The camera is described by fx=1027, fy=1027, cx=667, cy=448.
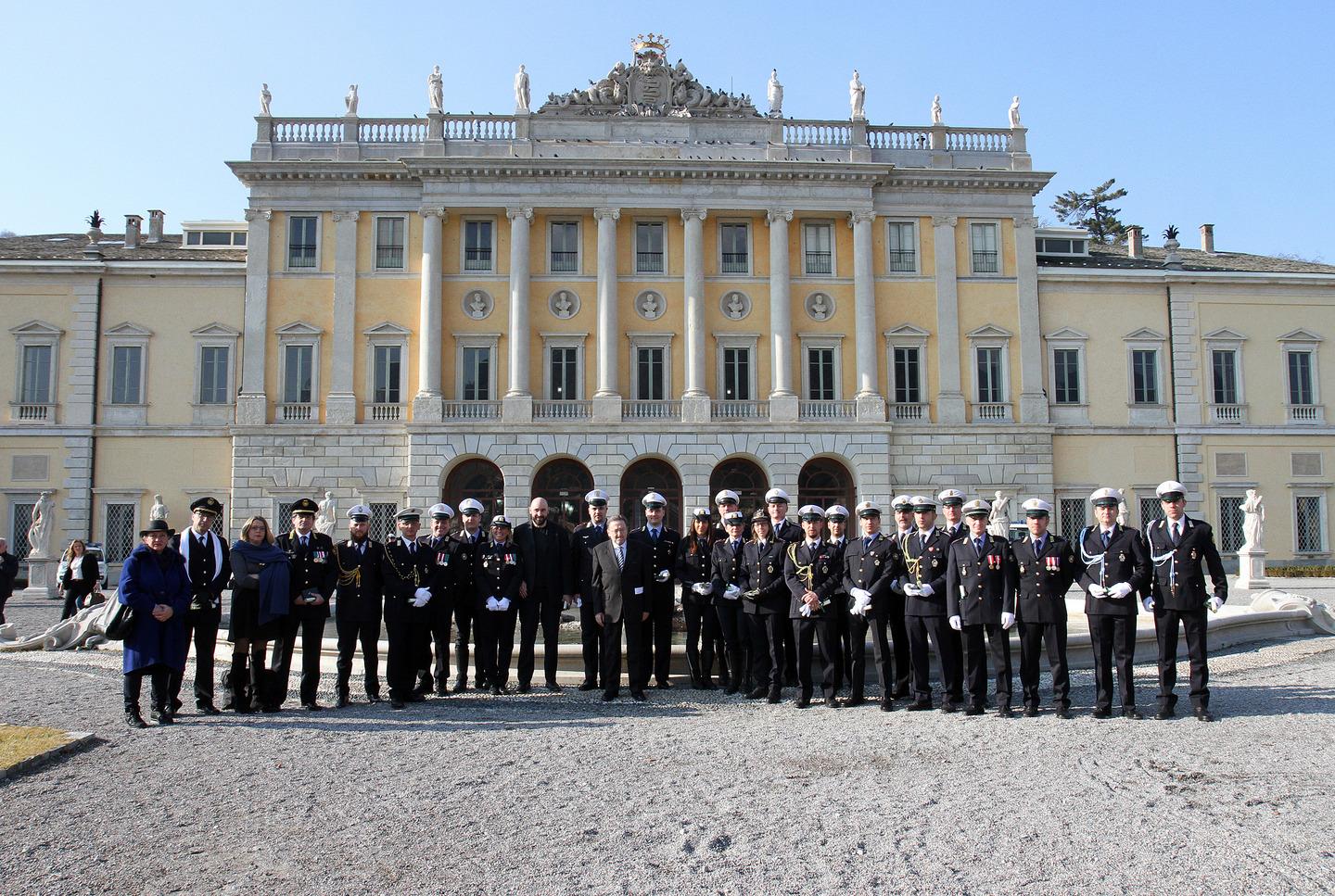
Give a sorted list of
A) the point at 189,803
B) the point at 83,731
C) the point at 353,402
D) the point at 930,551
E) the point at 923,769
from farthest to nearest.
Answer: the point at 353,402 → the point at 930,551 → the point at 83,731 → the point at 923,769 → the point at 189,803

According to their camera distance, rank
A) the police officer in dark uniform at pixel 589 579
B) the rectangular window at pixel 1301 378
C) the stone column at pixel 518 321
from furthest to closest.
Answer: the rectangular window at pixel 1301 378
the stone column at pixel 518 321
the police officer in dark uniform at pixel 589 579

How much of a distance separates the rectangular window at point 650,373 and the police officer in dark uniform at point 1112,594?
24647 millimetres

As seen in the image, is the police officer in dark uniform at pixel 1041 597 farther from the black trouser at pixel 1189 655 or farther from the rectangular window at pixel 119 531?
the rectangular window at pixel 119 531

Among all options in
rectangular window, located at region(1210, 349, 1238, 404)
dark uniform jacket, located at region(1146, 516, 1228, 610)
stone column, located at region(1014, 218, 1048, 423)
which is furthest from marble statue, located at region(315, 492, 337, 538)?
rectangular window, located at region(1210, 349, 1238, 404)

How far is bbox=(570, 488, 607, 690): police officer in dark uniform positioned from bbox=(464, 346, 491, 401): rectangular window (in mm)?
22321

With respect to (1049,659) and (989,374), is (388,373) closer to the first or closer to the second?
(989,374)

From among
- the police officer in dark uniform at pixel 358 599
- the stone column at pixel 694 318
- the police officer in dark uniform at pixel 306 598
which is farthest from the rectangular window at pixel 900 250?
the police officer in dark uniform at pixel 306 598

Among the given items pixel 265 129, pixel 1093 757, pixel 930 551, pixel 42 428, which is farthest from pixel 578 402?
pixel 1093 757

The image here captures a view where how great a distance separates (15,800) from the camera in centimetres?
689

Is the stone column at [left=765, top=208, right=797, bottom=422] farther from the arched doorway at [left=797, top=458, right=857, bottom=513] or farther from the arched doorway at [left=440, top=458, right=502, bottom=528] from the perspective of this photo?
the arched doorway at [left=440, top=458, right=502, bottom=528]

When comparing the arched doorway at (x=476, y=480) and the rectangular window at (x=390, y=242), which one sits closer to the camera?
the arched doorway at (x=476, y=480)

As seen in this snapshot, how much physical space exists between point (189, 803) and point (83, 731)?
10.3 feet

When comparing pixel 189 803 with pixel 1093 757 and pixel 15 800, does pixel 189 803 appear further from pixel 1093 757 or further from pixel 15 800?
pixel 1093 757

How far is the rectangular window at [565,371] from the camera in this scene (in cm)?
3428
